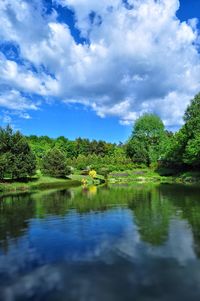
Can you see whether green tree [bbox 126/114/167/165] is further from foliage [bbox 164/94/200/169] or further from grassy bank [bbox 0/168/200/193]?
foliage [bbox 164/94/200/169]

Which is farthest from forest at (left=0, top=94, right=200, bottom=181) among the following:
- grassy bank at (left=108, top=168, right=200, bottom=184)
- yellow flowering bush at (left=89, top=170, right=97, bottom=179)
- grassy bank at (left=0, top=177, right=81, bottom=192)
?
yellow flowering bush at (left=89, top=170, right=97, bottom=179)

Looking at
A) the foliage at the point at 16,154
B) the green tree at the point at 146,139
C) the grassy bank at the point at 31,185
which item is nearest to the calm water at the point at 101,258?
the grassy bank at the point at 31,185

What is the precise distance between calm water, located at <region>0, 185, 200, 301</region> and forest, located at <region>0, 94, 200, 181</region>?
34444mm

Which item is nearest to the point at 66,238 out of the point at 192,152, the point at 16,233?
the point at 16,233

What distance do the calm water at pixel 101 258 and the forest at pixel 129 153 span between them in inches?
1356

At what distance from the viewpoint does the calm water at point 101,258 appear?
8844 millimetres

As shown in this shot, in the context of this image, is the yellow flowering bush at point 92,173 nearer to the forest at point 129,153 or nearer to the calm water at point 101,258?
the forest at point 129,153

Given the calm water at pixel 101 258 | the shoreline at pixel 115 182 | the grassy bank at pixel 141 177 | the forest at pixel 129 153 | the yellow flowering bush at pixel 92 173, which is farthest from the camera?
the yellow flowering bush at pixel 92 173

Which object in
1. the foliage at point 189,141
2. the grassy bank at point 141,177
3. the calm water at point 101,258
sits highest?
the foliage at point 189,141

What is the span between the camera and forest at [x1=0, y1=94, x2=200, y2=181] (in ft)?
180

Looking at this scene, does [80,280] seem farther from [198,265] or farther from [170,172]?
[170,172]

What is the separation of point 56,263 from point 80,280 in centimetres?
190

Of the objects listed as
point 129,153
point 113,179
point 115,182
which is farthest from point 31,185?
point 129,153

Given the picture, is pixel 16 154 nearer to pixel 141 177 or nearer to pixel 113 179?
pixel 113 179
